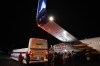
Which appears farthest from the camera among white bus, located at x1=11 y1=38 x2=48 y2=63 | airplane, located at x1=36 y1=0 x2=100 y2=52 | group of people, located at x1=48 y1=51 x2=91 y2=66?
airplane, located at x1=36 y1=0 x2=100 y2=52

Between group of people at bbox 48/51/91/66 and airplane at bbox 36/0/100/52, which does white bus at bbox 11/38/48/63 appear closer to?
group of people at bbox 48/51/91/66

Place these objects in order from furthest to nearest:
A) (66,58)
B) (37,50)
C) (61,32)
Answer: (61,32) < (66,58) < (37,50)

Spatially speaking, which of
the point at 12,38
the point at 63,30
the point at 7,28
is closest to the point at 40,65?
the point at 63,30

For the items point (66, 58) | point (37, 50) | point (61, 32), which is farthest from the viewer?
point (61, 32)

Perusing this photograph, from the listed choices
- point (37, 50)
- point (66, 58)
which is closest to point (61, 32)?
point (66, 58)

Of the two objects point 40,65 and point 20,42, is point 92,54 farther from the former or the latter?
point 20,42

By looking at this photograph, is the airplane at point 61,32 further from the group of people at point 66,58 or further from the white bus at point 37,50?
the white bus at point 37,50

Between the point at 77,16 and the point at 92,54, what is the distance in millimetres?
17063

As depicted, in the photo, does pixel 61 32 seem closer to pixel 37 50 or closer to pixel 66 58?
pixel 66 58

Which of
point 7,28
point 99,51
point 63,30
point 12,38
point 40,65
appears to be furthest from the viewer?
point 12,38

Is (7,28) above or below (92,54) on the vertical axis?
above

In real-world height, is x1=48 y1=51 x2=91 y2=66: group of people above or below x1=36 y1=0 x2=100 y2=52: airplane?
below

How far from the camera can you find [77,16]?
126ft

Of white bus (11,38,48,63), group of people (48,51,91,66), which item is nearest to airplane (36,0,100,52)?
group of people (48,51,91,66)
